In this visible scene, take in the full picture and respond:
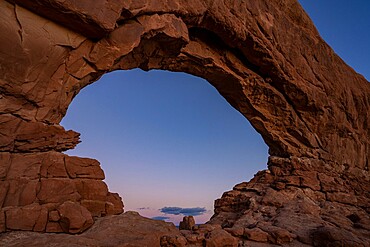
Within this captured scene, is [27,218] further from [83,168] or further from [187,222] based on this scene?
[187,222]

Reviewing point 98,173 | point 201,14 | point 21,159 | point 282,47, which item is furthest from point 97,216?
point 282,47

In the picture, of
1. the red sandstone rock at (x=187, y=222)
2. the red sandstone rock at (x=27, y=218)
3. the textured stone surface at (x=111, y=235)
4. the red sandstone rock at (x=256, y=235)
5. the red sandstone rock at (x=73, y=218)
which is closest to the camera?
the textured stone surface at (x=111, y=235)

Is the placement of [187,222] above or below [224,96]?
below

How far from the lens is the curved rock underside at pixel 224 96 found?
9.77m

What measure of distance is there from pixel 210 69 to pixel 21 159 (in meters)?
12.3

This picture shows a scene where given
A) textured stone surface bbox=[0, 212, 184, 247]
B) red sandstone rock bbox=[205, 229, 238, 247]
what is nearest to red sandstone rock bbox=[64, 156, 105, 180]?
textured stone surface bbox=[0, 212, 184, 247]

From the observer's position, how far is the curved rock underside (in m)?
9.77

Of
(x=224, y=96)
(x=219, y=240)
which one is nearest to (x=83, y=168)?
(x=219, y=240)

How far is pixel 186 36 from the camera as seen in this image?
1443 centimetres

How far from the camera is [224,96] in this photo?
22047 millimetres

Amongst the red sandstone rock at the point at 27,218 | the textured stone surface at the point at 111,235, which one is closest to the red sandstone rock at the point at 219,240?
the textured stone surface at the point at 111,235

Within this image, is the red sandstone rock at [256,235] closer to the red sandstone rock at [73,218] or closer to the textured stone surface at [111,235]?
the textured stone surface at [111,235]

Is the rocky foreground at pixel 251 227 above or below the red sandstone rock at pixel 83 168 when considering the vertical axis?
below

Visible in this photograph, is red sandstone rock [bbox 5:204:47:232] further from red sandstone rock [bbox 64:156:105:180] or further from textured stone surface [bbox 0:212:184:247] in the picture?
red sandstone rock [bbox 64:156:105:180]
